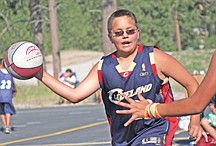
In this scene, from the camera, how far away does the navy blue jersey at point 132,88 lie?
7.63m

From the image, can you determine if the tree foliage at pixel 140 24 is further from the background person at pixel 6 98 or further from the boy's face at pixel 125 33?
the boy's face at pixel 125 33

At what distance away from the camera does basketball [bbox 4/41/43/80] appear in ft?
25.8

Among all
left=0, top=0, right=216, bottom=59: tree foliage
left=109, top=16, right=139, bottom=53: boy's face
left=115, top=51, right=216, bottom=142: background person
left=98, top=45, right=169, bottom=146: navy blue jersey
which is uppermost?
left=109, top=16, right=139, bottom=53: boy's face

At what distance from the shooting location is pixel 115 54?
314 inches

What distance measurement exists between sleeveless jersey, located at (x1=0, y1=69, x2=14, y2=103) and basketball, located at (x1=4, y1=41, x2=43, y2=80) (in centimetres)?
1200

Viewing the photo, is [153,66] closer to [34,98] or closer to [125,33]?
[125,33]

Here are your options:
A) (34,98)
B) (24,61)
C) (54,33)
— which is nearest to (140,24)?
(54,33)

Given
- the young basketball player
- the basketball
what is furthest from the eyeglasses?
the basketball

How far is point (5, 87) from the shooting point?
66.3ft

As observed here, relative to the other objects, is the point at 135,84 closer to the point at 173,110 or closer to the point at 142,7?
the point at 173,110

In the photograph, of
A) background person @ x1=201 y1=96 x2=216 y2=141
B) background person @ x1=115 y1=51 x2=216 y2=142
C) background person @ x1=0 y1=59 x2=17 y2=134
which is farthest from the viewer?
background person @ x1=0 y1=59 x2=17 y2=134

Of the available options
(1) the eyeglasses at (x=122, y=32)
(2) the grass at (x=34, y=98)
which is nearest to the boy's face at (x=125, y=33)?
(1) the eyeglasses at (x=122, y=32)

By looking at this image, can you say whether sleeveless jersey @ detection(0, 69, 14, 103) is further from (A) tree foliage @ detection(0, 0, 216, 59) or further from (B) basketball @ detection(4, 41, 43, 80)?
(A) tree foliage @ detection(0, 0, 216, 59)

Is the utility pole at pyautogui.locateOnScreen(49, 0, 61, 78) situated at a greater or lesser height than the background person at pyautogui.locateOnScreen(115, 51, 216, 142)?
lesser
